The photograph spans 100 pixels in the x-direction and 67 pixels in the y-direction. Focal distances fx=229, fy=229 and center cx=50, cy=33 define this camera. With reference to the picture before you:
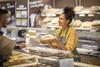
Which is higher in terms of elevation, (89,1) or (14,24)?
(89,1)

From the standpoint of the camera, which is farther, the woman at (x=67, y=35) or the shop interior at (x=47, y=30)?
the woman at (x=67, y=35)

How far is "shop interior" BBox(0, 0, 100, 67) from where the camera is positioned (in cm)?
258

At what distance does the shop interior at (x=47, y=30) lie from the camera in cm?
258

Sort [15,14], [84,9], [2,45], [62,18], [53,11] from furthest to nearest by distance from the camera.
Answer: [15,14]
[53,11]
[84,9]
[62,18]
[2,45]

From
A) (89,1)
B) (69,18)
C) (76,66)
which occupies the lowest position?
(76,66)

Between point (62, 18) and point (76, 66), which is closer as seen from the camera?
point (76, 66)

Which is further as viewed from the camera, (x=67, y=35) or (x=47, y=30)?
(x=47, y=30)

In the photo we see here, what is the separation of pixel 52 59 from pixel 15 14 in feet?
16.5

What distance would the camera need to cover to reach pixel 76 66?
2.85 metres

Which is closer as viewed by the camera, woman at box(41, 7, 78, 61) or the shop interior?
the shop interior

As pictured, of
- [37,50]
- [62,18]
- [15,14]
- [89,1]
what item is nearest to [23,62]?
[37,50]

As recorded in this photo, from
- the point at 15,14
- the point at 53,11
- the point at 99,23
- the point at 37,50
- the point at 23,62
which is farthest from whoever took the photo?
the point at 15,14

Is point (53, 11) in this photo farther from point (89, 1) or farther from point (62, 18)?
point (62, 18)

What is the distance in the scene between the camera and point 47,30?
19.7 ft
